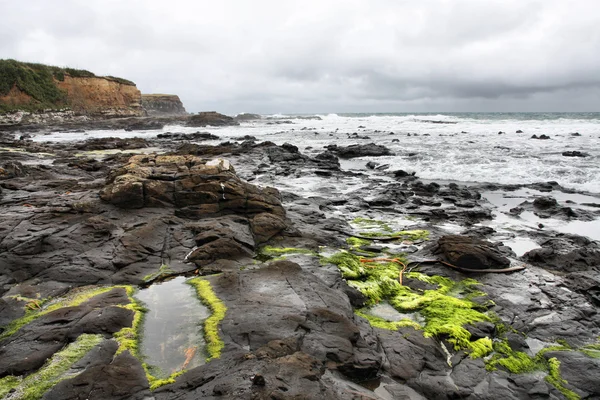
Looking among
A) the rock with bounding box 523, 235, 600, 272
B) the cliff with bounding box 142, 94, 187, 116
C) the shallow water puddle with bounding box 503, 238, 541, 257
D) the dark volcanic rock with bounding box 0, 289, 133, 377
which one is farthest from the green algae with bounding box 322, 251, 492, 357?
the cliff with bounding box 142, 94, 187, 116

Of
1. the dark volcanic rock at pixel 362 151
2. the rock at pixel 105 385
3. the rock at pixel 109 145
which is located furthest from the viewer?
the dark volcanic rock at pixel 362 151

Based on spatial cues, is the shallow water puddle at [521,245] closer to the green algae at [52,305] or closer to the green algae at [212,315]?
the green algae at [212,315]

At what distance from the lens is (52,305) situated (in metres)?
5.55

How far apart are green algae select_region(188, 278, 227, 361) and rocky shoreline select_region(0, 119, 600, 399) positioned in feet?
0.12

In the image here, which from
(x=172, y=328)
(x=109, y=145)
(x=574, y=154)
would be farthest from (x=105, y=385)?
(x=109, y=145)

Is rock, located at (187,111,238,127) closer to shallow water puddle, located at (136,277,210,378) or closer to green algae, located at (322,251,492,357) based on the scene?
green algae, located at (322,251,492,357)

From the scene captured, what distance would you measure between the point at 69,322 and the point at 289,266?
11.6 feet

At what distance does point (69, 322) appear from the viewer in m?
4.83

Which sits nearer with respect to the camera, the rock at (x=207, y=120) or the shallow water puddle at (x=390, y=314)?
the shallow water puddle at (x=390, y=314)

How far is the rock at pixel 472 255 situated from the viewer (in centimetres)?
780

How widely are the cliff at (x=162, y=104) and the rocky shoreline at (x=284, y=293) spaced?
103m

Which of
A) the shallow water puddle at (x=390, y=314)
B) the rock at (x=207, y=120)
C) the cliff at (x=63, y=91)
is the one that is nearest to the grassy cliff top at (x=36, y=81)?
the cliff at (x=63, y=91)

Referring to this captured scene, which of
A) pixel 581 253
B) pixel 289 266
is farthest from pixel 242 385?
pixel 581 253

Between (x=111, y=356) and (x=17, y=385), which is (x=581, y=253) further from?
(x=17, y=385)
